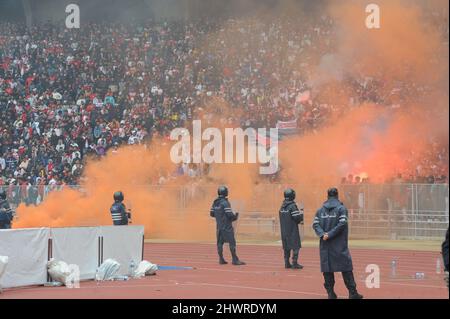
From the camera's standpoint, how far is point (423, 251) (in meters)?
23.7

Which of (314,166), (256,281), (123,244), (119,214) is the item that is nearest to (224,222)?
(119,214)

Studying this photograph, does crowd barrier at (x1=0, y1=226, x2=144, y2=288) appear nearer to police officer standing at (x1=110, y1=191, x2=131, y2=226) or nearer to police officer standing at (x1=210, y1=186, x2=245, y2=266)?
police officer standing at (x1=110, y1=191, x2=131, y2=226)

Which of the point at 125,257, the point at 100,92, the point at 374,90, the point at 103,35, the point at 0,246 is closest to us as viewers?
the point at 0,246

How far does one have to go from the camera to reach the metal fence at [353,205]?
26.8m

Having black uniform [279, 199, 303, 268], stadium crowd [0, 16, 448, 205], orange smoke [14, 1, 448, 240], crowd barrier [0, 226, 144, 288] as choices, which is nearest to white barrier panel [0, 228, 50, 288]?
crowd barrier [0, 226, 144, 288]

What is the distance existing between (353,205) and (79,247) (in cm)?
1258

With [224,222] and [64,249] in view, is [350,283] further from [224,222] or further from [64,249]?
[224,222]

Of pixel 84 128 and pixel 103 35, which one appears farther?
pixel 103 35

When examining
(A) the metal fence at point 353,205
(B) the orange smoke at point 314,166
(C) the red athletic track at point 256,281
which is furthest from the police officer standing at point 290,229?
(B) the orange smoke at point 314,166

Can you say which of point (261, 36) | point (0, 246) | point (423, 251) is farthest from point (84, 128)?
point (0, 246)

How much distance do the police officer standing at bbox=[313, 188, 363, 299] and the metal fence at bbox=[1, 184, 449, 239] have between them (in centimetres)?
1213

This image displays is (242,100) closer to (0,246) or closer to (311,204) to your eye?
(311,204)

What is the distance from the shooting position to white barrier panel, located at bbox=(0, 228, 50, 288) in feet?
50.5
